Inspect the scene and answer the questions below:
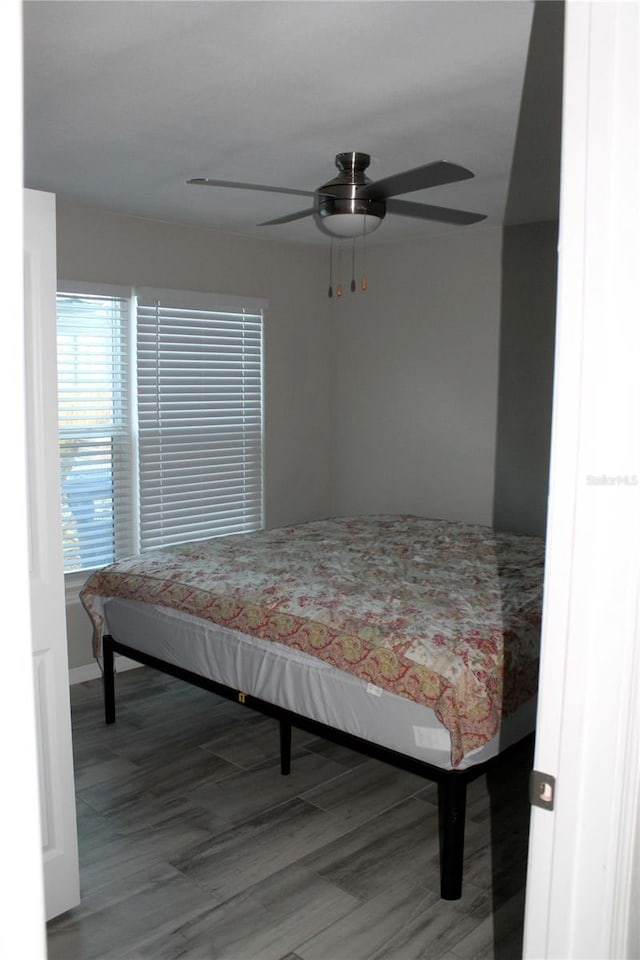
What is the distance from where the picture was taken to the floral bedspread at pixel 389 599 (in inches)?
102

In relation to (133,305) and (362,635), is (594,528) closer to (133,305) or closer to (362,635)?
(362,635)

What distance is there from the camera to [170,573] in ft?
12.0

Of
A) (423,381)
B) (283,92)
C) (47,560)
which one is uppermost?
(283,92)

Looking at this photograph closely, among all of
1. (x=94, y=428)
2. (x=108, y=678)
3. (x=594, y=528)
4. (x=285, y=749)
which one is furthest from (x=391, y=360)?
(x=594, y=528)

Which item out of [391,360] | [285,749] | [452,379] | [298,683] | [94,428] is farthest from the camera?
[391,360]

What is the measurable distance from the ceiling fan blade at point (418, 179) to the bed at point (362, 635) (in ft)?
4.93

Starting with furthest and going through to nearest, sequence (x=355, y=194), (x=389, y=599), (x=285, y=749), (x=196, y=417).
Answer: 1. (x=196, y=417)
2. (x=285, y=749)
3. (x=389, y=599)
4. (x=355, y=194)

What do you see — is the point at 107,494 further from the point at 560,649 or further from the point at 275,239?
the point at 560,649

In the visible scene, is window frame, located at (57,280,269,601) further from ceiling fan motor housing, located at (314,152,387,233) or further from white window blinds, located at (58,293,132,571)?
ceiling fan motor housing, located at (314,152,387,233)

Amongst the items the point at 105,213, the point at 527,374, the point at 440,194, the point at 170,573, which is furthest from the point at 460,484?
the point at 105,213

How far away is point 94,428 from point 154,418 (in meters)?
0.38

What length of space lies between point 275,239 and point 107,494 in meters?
2.07

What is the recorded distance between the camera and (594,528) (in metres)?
1.09

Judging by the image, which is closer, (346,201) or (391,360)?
(346,201)
